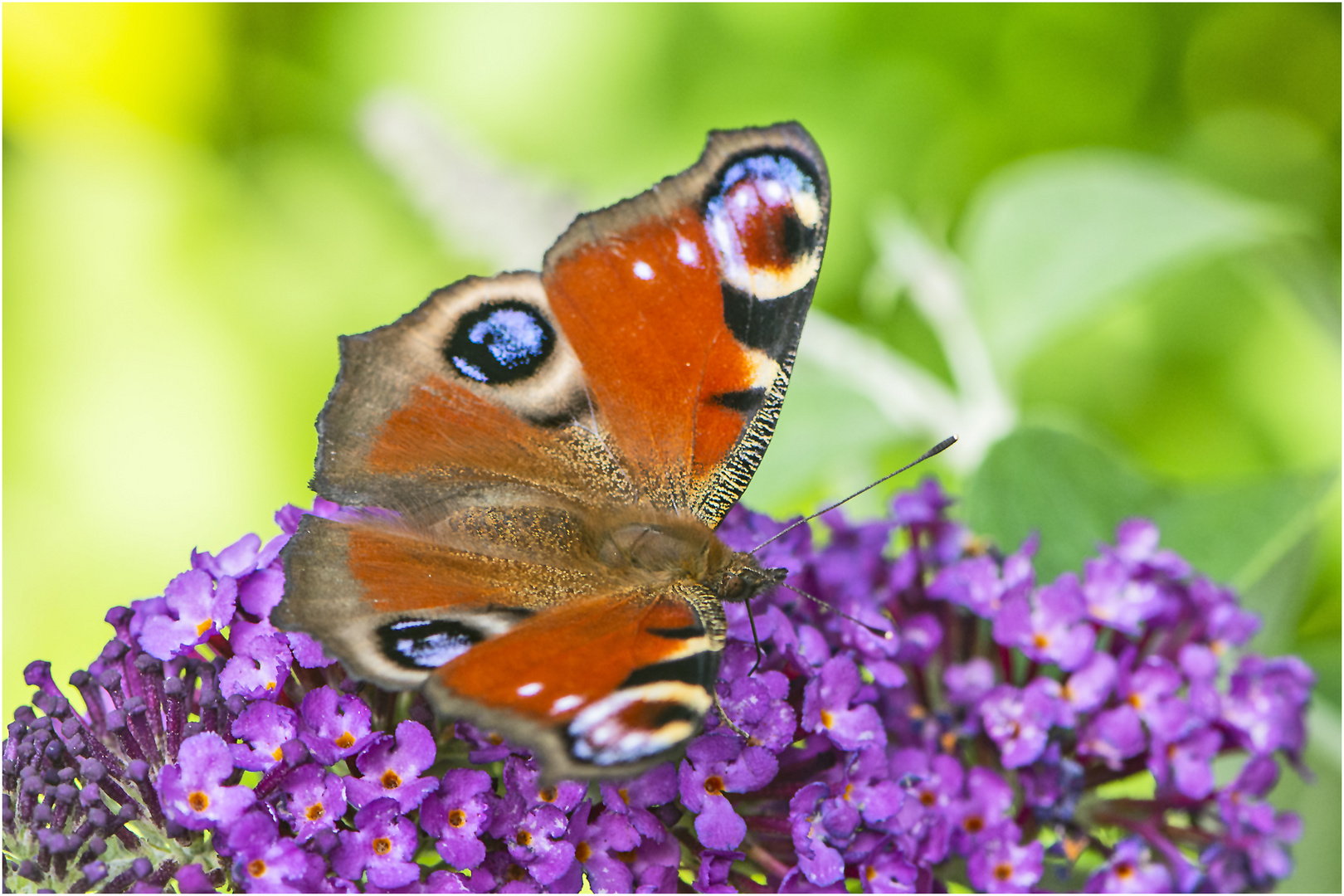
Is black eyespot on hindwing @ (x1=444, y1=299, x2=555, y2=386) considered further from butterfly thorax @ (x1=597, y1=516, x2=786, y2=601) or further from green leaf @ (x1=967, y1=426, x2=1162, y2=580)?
green leaf @ (x1=967, y1=426, x2=1162, y2=580)

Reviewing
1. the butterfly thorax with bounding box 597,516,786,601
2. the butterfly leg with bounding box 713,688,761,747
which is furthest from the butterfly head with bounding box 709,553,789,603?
the butterfly leg with bounding box 713,688,761,747

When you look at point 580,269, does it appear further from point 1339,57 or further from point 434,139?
point 1339,57

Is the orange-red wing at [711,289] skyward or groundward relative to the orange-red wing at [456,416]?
skyward

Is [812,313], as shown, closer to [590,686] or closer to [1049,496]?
[1049,496]

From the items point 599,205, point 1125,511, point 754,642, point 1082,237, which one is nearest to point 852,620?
point 754,642

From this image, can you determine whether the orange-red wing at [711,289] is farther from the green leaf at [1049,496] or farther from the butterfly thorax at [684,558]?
the green leaf at [1049,496]

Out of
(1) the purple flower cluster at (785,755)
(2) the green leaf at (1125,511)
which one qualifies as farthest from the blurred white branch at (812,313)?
(1) the purple flower cluster at (785,755)
